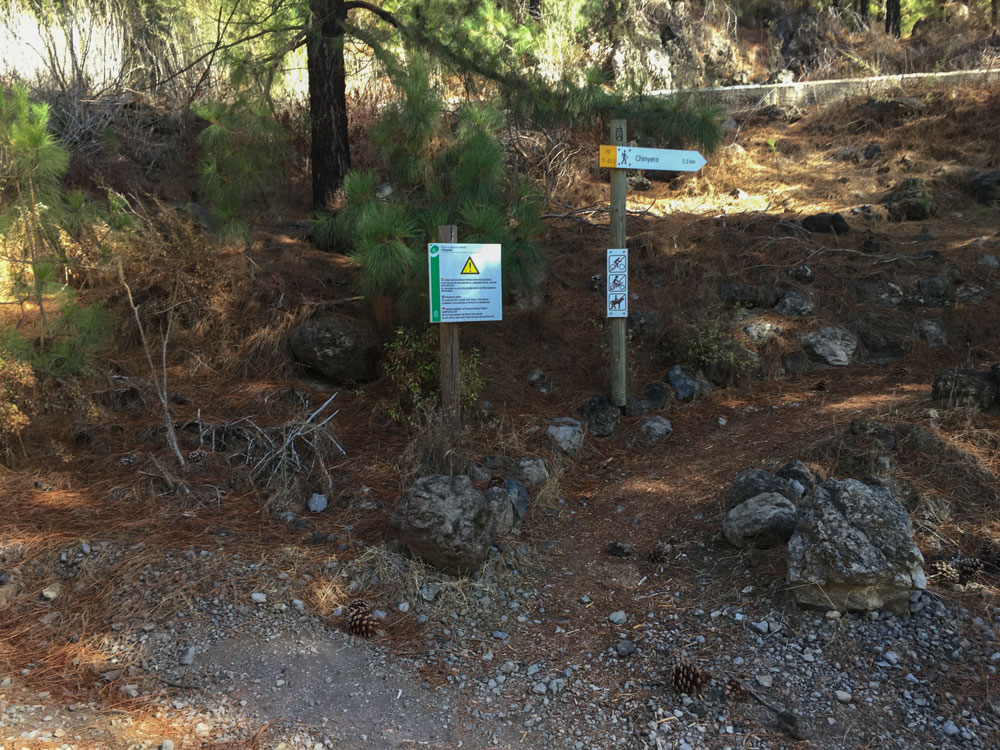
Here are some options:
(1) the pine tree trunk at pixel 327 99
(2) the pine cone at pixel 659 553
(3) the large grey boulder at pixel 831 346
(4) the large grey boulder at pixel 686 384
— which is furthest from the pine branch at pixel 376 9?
(2) the pine cone at pixel 659 553

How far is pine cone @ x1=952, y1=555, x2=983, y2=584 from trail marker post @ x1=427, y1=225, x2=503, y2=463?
9.15 feet

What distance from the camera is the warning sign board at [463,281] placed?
4.54 metres

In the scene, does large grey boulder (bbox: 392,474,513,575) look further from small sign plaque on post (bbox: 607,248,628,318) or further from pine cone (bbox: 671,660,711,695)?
small sign plaque on post (bbox: 607,248,628,318)

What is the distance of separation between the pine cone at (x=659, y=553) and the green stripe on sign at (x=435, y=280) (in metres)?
1.88

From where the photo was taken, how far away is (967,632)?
3178mm

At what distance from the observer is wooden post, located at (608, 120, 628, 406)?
559 centimetres

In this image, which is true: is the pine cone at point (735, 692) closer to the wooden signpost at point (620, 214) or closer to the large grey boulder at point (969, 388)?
the large grey boulder at point (969, 388)

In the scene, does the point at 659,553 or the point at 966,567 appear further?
the point at 659,553

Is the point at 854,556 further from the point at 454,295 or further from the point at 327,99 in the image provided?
the point at 327,99

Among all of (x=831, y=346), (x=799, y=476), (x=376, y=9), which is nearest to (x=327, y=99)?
(x=376, y=9)

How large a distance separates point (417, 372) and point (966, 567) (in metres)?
3.45

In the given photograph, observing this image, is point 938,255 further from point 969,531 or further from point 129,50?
point 129,50

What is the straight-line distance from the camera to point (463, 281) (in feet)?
15.2

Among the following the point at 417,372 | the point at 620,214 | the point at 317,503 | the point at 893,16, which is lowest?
the point at 317,503
